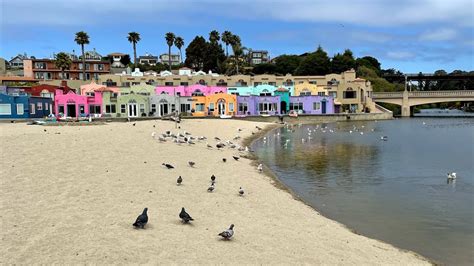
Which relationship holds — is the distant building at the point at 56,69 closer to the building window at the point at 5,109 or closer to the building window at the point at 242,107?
the building window at the point at 242,107

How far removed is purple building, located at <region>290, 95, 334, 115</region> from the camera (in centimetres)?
8650

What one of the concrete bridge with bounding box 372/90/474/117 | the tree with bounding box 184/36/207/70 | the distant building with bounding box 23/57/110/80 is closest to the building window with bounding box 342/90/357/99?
the concrete bridge with bounding box 372/90/474/117

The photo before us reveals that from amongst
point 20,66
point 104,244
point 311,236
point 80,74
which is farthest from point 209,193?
point 20,66

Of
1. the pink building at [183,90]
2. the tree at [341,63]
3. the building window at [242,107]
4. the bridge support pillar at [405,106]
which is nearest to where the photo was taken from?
the building window at [242,107]

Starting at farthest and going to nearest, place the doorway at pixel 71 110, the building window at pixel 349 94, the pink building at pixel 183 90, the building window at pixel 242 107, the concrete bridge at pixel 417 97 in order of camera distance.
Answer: the concrete bridge at pixel 417 97, the building window at pixel 349 94, the pink building at pixel 183 90, the building window at pixel 242 107, the doorway at pixel 71 110

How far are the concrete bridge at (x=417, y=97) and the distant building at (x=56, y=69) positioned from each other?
77.4m

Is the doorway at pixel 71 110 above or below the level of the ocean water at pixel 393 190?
above

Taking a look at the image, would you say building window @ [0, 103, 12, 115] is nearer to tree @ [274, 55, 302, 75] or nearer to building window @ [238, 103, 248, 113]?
building window @ [238, 103, 248, 113]

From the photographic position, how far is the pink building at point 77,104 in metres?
71.3

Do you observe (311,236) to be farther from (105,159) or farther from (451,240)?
(105,159)

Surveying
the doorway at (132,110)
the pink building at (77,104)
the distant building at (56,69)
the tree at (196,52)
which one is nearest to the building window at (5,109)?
the pink building at (77,104)

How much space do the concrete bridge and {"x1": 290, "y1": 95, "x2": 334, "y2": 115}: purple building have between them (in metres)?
25.0

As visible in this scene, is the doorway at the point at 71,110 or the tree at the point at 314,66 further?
the tree at the point at 314,66

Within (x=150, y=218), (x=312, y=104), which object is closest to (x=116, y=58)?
(x=312, y=104)
